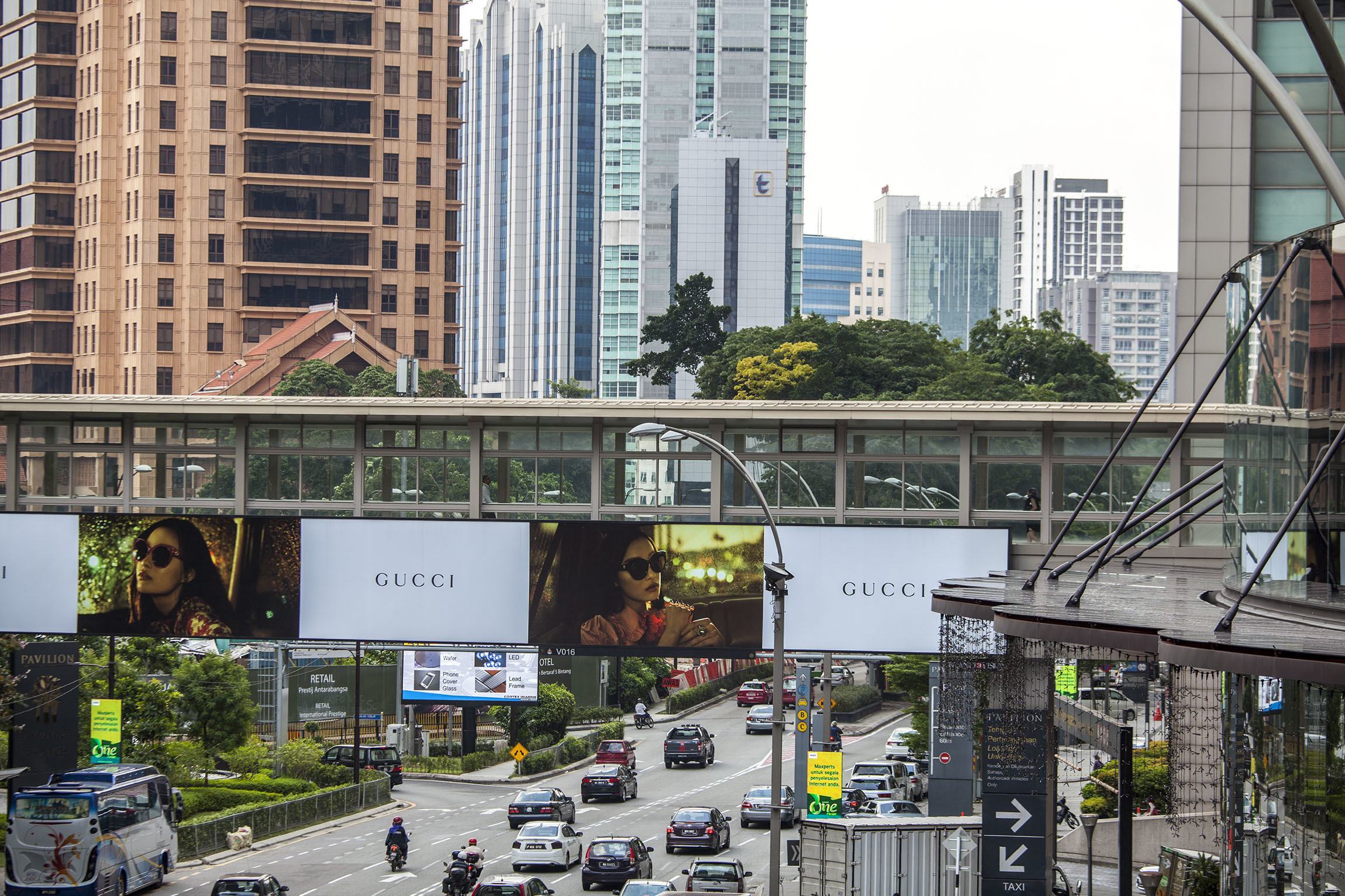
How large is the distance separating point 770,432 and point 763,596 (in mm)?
4133

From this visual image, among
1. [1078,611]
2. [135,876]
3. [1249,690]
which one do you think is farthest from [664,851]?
[1249,690]

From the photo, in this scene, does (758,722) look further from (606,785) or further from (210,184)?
(210,184)

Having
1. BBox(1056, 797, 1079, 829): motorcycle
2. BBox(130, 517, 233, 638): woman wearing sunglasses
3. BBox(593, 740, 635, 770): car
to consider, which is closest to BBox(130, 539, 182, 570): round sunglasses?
BBox(130, 517, 233, 638): woman wearing sunglasses

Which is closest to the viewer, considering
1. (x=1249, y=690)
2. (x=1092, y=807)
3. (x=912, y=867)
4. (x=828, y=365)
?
(x=1249, y=690)

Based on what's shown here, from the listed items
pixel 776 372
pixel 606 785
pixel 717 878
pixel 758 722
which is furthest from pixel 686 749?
pixel 776 372

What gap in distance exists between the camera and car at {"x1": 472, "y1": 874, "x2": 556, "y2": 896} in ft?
111

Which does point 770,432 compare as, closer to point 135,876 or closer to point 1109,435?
point 1109,435

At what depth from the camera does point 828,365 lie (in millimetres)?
116250

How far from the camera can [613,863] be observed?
39125 millimetres

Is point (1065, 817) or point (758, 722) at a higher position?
point (1065, 817)

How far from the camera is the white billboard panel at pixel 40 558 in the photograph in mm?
38625

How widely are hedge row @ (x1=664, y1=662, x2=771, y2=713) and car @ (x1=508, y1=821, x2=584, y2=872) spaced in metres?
49.2

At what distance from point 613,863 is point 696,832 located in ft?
21.0

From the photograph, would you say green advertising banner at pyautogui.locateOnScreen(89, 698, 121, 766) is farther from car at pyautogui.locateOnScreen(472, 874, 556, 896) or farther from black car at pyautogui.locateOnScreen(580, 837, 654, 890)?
car at pyautogui.locateOnScreen(472, 874, 556, 896)
